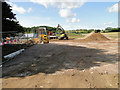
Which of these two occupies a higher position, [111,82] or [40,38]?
[40,38]

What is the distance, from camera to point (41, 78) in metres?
3.31

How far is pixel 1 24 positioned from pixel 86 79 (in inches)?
316

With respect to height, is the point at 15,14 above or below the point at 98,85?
above

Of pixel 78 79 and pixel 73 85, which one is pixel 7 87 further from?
pixel 78 79

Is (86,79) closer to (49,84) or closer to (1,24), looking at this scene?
(49,84)

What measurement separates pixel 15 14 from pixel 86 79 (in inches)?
357

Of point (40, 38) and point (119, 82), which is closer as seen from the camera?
point (119, 82)

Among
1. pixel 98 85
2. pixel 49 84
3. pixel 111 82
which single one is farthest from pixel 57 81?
pixel 111 82

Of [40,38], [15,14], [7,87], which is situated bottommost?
[7,87]

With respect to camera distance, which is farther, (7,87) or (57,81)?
(57,81)

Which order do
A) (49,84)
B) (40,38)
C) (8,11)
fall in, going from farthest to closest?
(40,38), (8,11), (49,84)

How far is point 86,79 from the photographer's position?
3.17 metres

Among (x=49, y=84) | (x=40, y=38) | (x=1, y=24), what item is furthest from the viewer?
(x=40, y=38)

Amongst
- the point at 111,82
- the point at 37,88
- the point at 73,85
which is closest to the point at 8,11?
the point at 37,88
